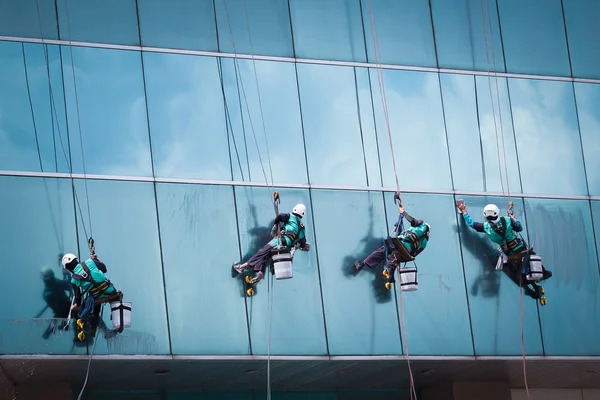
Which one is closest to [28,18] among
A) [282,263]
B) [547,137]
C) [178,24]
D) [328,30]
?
[178,24]

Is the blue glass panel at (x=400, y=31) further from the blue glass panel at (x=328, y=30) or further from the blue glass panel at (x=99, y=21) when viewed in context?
the blue glass panel at (x=99, y=21)

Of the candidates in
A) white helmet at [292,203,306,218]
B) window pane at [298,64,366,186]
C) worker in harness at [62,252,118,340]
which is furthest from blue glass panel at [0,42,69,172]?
window pane at [298,64,366,186]

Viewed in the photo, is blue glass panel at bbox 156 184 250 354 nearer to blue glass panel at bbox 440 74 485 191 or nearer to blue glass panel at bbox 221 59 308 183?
blue glass panel at bbox 221 59 308 183

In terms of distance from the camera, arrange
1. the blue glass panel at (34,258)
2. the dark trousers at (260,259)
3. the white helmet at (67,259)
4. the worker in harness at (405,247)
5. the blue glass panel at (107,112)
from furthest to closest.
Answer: the worker in harness at (405,247) → the dark trousers at (260,259) → the blue glass panel at (107,112) → the white helmet at (67,259) → the blue glass panel at (34,258)

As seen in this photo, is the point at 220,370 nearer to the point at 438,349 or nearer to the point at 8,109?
the point at 438,349

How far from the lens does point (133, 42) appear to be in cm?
1969

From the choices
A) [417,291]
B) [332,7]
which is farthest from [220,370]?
[332,7]

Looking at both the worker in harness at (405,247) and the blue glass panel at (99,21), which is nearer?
the blue glass panel at (99,21)

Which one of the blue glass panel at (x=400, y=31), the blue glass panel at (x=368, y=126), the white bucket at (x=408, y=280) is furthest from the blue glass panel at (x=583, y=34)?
the white bucket at (x=408, y=280)

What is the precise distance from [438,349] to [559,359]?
237cm

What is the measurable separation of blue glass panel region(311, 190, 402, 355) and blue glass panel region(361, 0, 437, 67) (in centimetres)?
299

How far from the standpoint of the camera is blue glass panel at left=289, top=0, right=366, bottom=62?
20.9m

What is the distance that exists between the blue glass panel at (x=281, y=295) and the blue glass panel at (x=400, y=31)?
362 cm

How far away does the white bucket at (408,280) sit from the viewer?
19109mm
